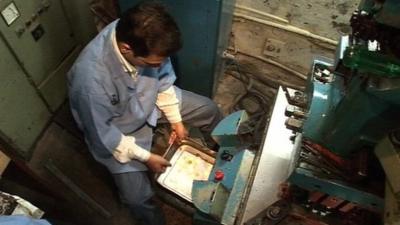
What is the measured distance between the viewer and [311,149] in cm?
112

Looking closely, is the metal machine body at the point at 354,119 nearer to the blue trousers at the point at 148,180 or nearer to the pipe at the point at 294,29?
the blue trousers at the point at 148,180

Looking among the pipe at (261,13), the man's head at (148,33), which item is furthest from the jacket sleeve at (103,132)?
the pipe at (261,13)

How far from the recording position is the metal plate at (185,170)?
2.10m

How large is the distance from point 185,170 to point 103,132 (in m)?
0.66

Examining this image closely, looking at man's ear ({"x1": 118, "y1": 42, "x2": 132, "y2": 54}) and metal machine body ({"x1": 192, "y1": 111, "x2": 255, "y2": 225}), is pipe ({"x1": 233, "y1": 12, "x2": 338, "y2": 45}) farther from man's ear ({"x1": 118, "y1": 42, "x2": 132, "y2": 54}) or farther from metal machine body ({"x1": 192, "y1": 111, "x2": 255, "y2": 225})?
man's ear ({"x1": 118, "y1": 42, "x2": 132, "y2": 54})

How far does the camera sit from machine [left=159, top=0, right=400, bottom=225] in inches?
32.1

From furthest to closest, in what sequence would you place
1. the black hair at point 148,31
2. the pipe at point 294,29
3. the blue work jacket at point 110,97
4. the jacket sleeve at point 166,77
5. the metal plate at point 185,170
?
the pipe at point 294,29 < the metal plate at point 185,170 < the jacket sleeve at point 166,77 < the blue work jacket at point 110,97 < the black hair at point 148,31

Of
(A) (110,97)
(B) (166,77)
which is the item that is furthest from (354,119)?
(B) (166,77)

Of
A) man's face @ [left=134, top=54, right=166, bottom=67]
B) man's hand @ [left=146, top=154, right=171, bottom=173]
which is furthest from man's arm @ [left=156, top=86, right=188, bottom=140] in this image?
man's face @ [left=134, top=54, right=166, bottom=67]

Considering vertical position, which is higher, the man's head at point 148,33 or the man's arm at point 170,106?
the man's head at point 148,33

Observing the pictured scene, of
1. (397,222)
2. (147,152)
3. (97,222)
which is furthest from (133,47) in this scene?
(97,222)

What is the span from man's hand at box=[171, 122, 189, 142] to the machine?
447 mm

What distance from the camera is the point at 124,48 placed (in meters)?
1.58

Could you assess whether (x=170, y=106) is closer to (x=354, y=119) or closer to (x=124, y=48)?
(x=124, y=48)
